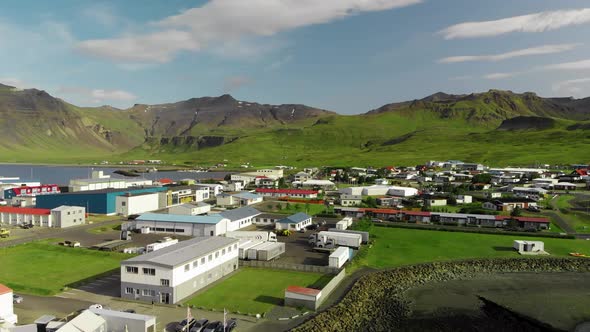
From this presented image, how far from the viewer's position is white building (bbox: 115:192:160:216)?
60091 mm

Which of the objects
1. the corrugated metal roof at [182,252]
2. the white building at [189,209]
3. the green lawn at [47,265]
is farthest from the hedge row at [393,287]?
the white building at [189,209]

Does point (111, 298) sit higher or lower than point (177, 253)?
lower

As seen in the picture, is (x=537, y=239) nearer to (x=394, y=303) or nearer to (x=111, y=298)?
(x=394, y=303)

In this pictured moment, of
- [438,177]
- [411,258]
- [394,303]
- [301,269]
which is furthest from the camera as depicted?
[438,177]

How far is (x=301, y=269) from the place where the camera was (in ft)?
111

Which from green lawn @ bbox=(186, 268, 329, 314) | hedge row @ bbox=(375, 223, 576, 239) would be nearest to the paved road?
green lawn @ bbox=(186, 268, 329, 314)

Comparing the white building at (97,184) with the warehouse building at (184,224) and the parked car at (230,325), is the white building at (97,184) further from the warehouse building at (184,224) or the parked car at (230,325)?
the parked car at (230,325)

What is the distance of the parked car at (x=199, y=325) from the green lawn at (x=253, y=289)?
3005mm

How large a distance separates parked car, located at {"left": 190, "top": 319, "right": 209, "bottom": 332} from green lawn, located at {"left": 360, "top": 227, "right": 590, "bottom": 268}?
17.6m

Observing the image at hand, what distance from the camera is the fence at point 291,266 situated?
33.3 m

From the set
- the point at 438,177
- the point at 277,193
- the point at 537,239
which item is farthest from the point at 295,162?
the point at 537,239

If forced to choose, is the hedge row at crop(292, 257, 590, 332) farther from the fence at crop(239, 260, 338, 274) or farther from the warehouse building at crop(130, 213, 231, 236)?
the warehouse building at crop(130, 213, 231, 236)

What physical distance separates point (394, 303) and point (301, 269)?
8062 millimetres

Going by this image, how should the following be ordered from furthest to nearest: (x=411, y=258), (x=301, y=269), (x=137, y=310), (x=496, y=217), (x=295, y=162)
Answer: (x=295, y=162) → (x=496, y=217) → (x=411, y=258) → (x=301, y=269) → (x=137, y=310)
